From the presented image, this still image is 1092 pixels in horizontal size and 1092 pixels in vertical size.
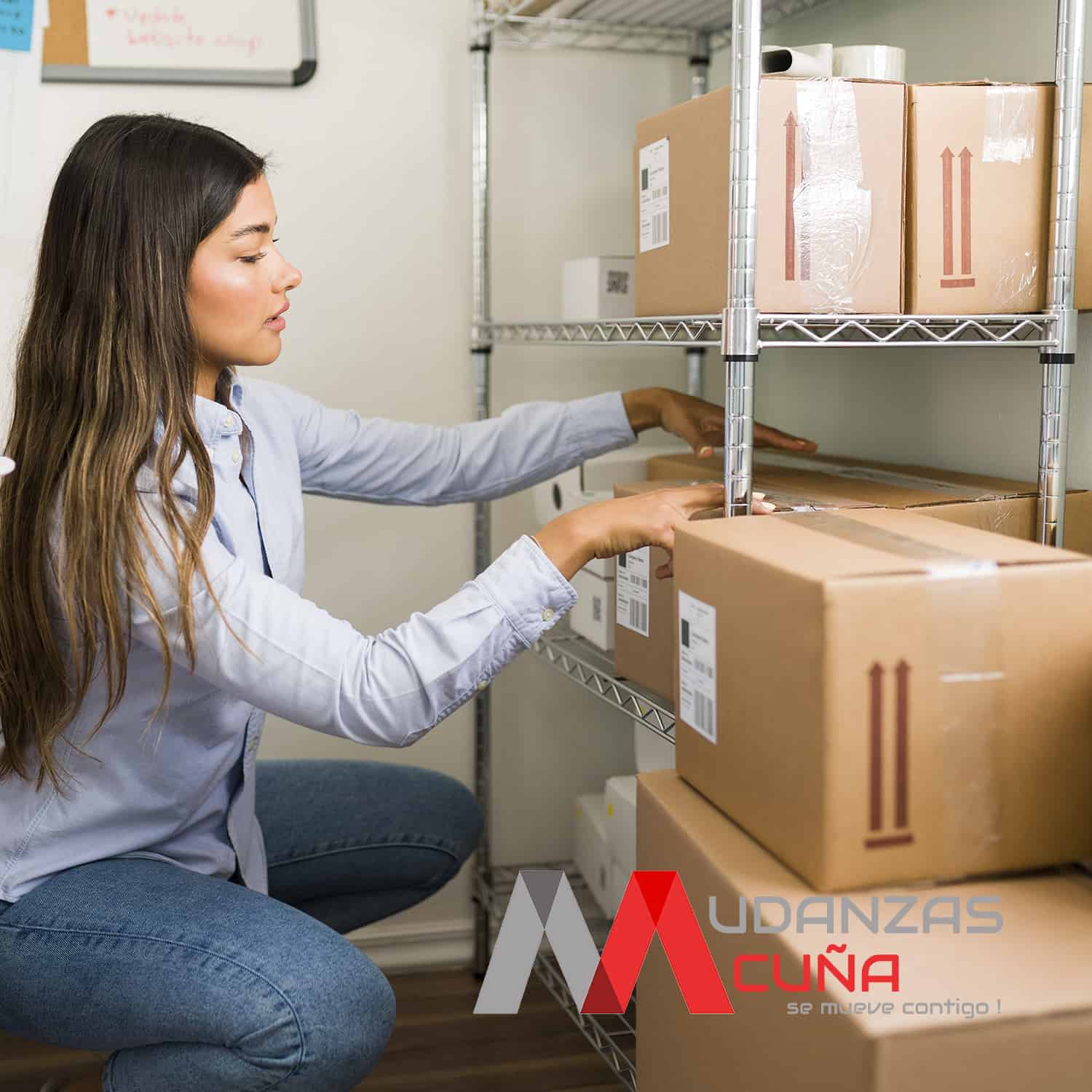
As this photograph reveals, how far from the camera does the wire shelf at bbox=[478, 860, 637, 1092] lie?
1.49 metres

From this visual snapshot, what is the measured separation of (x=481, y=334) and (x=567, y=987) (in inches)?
38.0

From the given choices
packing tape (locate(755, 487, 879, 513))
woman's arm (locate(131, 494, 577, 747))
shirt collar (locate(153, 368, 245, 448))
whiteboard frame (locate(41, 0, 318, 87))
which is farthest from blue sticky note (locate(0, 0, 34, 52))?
packing tape (locate(755, 487, 879, 513))

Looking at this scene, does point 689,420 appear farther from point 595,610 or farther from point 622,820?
point 622,820

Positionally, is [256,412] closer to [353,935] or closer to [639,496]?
[639,496]

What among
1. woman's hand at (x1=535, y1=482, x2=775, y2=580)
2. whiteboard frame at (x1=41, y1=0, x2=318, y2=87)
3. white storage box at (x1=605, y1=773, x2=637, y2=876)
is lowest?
white storage box at (x1=605, y1=773, x2=637, y2=876)

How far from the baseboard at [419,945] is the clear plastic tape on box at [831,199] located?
4.46 feet

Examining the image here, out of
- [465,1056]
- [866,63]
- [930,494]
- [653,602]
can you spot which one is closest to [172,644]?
[653,602]

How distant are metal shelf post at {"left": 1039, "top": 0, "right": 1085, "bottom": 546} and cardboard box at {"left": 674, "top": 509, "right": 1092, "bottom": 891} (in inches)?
11.6

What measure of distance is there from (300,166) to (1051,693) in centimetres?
144

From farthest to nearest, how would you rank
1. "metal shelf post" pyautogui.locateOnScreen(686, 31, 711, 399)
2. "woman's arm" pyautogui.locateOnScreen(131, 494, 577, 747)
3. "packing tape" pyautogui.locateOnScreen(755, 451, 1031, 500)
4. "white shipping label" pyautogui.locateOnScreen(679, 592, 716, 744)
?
"metal shelf post" pyautogui.locateOnScreen(686, 31, 711, 399) → "packing tape" pyautogui.locateOnScreen(755, 451, 1031, 500) → "woman's arm" pyautogui.locateOnScreen(131, 494, 577, 747) → "white shipping label" pyautogui.locateOnScreen(679, 592, 716, 744)

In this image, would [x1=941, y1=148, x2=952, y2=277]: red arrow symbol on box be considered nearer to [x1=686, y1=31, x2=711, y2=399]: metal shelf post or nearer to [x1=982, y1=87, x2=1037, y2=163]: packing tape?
[x1=982, y1=87, x2=1037, y2=163]: packing tape

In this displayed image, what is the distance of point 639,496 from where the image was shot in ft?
3.67

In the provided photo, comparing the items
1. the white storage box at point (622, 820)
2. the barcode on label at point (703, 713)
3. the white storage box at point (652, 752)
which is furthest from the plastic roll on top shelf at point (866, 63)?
the white storage box at point (622, 820)

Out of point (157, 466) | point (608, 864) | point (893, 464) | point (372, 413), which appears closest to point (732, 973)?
point (157, 466)
